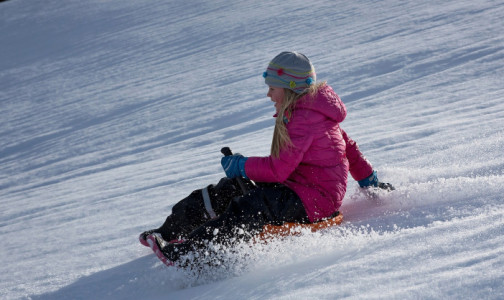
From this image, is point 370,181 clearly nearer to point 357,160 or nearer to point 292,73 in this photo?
point 357,160

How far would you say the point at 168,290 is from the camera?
8.86 ft

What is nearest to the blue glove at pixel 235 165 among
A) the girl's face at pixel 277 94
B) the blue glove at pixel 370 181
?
the girl's face at pixel 277 94

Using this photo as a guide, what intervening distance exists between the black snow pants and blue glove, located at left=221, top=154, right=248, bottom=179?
53mm

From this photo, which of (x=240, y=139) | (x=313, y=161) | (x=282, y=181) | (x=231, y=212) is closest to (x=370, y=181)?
(x=313, y=161)

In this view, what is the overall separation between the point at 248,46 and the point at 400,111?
576 cm

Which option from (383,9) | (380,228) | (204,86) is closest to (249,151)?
(380,228)

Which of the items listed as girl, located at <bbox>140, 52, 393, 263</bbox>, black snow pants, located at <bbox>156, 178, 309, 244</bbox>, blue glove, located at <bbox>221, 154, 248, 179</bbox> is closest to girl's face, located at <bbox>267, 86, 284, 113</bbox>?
girl, located at <bbox>140, 52, 393, 263</bbox>

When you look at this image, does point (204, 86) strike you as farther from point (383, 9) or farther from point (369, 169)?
point (369, 169)

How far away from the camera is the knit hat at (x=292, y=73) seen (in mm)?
2986

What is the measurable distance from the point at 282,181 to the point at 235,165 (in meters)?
0.30

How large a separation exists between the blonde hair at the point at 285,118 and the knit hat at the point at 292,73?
1.2 inches

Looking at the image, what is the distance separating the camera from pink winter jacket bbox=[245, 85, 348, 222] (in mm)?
2879

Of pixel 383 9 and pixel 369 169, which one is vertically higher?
pixel 383 9

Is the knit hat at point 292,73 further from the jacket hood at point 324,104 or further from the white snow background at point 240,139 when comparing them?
the white snow background at point 240,139
